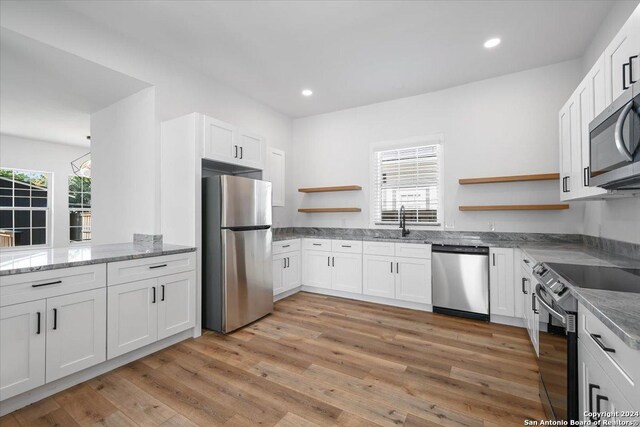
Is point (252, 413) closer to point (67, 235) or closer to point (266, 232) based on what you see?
point (266, 232)

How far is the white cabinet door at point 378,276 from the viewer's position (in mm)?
3873

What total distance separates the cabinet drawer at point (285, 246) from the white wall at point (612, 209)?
3.52m

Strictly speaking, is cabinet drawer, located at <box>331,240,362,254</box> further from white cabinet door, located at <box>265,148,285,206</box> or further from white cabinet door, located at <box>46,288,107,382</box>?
white cabinet door, located at <box>46,288,107,382</box>

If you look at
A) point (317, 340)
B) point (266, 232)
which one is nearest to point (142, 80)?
point (266, 232)

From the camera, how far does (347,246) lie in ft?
13.8

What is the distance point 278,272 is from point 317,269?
2.23ft

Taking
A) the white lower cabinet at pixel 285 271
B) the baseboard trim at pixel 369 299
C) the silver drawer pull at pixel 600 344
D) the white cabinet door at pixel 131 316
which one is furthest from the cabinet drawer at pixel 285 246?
the silver drawer pull at pixel 600 344

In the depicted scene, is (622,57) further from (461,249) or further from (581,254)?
(461,249)

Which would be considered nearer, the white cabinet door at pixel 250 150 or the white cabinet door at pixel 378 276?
the white cabinet door at pixel 250 150

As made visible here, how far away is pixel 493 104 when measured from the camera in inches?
147

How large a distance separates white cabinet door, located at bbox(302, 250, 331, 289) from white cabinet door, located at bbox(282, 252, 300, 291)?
0.13m

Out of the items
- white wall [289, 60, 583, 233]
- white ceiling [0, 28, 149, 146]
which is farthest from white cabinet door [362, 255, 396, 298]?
white ceiling [0, 28, 149, 146]

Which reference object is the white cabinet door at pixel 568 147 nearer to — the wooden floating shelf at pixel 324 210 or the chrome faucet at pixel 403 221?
the chrome faucet at pixel 403 221

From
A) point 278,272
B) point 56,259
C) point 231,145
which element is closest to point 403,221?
point 278,272
